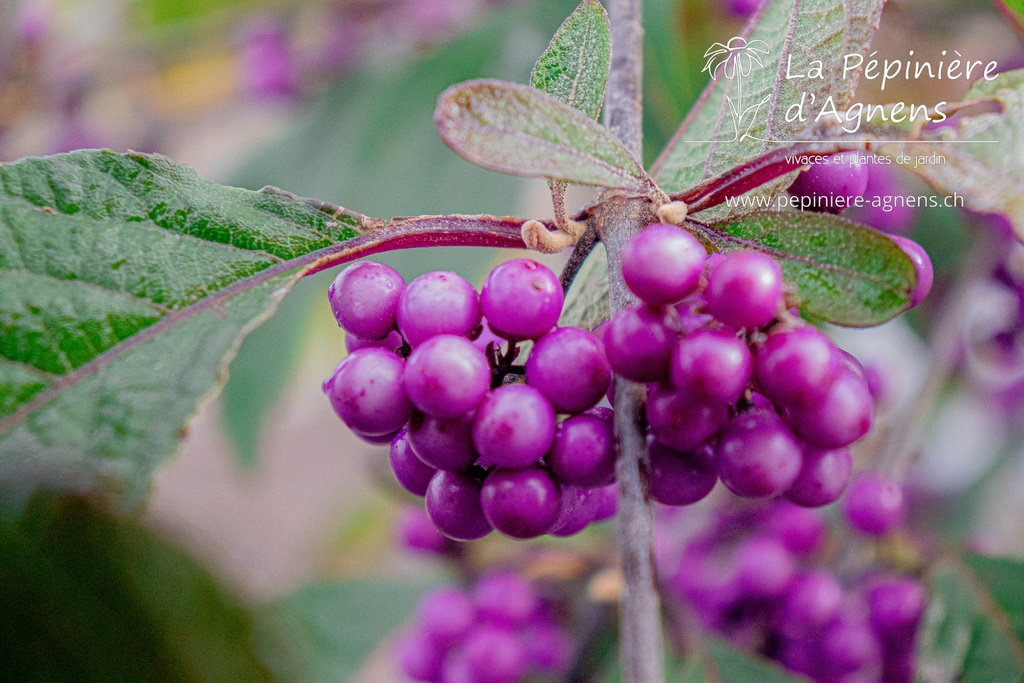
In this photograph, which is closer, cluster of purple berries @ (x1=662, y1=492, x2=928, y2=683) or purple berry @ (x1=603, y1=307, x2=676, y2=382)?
purple berry @ (x1=603, y1=307, x2=676, y2=382)

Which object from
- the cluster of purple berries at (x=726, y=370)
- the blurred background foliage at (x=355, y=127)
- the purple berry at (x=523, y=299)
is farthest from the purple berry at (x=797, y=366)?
the blurred background foliage at (x=355, y=127)

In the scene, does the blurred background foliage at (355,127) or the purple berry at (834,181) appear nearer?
the purple berry at (834,181)

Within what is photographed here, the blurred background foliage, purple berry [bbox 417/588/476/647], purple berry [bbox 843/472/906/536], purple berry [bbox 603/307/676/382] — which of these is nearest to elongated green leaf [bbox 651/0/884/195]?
purple berry [bbox 603/307/676/382]

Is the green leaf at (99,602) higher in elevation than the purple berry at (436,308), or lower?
lower

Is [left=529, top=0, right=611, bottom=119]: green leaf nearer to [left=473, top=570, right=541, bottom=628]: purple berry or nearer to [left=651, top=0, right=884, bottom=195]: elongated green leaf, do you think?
[left=651, top=0, right=884, bottom=195]: elongated green leaf

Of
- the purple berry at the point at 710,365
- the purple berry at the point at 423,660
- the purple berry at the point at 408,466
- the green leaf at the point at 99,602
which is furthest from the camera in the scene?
the purple berry at the point at 423,660

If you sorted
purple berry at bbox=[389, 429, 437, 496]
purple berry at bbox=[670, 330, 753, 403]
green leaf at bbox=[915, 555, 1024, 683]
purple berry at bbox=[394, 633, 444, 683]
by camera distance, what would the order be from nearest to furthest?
1. purple berry at bbox=[670, 330, 753, 403]
2. purple berry at bbox=[389, 429, 437, 496]
3. green leaf at bbox=[915, 555, 1024, 683]
4. purple berry at bbox=[394, 633, 444, 683]

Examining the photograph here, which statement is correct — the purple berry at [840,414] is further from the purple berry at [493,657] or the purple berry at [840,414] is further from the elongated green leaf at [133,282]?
the purple berry at [493,657]
